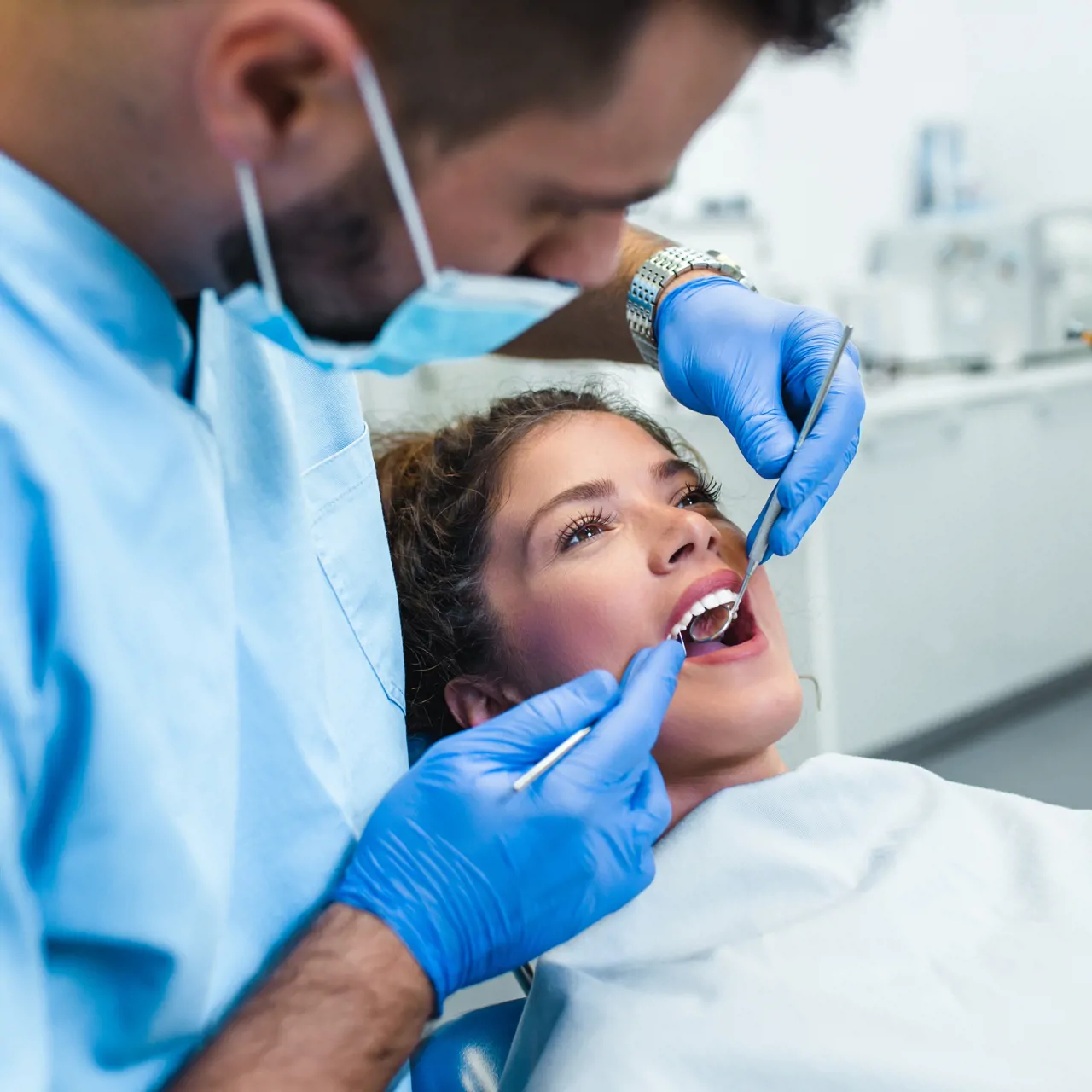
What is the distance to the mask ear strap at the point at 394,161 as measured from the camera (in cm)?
53

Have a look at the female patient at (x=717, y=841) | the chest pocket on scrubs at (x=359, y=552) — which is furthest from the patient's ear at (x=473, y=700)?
the chest pocket on scrubs at (x=359, y=552)

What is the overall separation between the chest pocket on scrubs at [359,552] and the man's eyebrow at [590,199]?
0.36 metres

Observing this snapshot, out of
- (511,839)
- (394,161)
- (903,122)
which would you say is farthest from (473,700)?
(903,122)

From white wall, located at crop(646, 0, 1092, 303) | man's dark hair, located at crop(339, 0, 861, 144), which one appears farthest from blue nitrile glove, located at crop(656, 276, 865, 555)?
white wall, located at crop(646, 0, 1092, 303)

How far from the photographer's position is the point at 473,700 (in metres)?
1.17

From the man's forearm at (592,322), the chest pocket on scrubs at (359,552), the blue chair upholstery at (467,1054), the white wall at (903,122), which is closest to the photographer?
the chest pocket on scrubs at (359,552)

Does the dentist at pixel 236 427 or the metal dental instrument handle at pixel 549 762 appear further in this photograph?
the metal dental instrument handle at pixel 549 762

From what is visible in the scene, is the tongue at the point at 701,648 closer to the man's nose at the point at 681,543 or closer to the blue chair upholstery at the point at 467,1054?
the man's nose at the point at 681,543

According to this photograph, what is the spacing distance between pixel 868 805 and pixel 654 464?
443 millimetres

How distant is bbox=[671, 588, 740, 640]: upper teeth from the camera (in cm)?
107

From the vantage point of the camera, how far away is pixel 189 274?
64cm

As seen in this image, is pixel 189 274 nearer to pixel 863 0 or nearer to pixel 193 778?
pixel 193 778

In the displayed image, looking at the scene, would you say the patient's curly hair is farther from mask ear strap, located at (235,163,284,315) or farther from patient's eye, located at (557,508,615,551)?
mask ear strap, located at (235,163,284,315)

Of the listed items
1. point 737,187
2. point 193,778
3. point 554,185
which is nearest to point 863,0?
point 554,185
